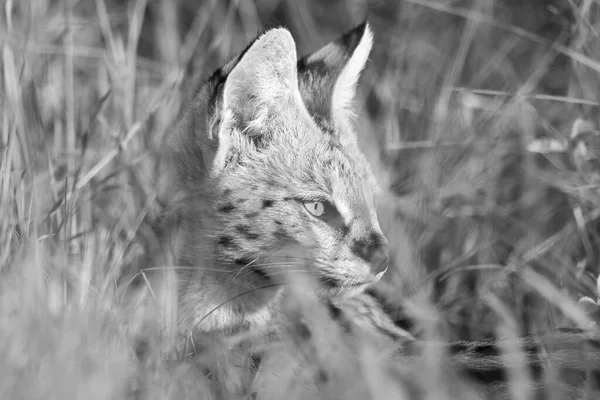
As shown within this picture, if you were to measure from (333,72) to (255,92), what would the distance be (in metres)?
0.60

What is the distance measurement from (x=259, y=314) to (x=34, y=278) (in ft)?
3.57

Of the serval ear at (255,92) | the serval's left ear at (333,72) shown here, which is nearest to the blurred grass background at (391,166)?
the serval ear at (255,92)

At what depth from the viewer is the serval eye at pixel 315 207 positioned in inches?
133

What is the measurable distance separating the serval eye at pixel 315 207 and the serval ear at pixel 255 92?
15.7 inches

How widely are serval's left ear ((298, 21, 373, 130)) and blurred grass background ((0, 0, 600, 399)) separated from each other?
0.41 meters

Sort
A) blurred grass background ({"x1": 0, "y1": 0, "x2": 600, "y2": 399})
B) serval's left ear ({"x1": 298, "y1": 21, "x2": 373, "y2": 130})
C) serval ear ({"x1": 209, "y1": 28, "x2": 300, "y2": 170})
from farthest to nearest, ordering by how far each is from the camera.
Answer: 1. serval's left ear ({"x1": 298, "y1": 21, "x2": 373, "y2": 130})
2. serval ear ({"x1": 209, "y1": 28, "x2": 300, "y2": 170})
3. blurred grass background ({"x1": 0, "y1": 0, "x2": 600, "y2": 399})

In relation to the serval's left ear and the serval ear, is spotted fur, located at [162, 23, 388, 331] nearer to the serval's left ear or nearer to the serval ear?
the serval ear

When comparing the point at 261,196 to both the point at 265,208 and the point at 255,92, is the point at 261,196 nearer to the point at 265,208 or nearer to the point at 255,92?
the point at 265,208

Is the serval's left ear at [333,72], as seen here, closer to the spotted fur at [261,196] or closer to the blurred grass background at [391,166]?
the spotted fur at [261,196]

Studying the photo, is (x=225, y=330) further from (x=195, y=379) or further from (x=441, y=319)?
(x=441, y=319)

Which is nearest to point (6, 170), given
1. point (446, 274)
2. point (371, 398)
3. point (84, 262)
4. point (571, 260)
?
point (84, 262)

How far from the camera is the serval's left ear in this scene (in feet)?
12.6

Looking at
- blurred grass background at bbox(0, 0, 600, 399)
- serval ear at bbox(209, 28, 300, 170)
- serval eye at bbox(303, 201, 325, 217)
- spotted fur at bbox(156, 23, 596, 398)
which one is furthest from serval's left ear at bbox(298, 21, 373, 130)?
serval eye at bbox(303, 201, 325, 217)

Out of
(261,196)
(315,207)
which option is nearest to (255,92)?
(261,196)
